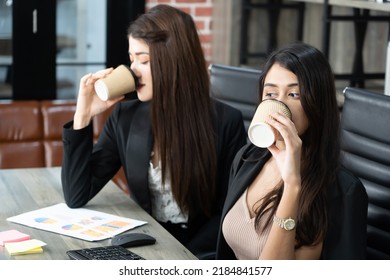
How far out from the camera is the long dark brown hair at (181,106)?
2.36 metres

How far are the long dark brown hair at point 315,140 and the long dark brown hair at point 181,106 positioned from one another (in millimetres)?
574

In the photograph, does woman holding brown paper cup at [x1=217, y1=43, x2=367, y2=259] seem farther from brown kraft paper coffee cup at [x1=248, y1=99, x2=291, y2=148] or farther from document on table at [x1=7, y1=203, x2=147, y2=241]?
document on table at [x1=7, y1=203, x2=147, y2=241]

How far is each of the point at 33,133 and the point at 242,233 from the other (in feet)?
6.46

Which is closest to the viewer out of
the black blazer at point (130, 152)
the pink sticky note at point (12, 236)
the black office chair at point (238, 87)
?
the pink sticky note at point (12, 236)

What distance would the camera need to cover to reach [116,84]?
2270 mm

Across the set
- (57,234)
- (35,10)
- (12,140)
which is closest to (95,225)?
(57,234)

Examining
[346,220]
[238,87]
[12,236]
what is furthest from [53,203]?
[346,220]

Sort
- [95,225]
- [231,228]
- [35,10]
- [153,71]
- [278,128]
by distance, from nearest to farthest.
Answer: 1. [278,128]
2. [231,228]
3. [95,225]
4. [153,71]
5. [35,10]

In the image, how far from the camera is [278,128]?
1701 mm

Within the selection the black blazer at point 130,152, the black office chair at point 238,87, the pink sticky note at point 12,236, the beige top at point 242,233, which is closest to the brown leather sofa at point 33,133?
the black office chair at point 238,87

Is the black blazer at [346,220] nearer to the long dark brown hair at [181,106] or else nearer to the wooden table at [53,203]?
the wooden table at [53,203]

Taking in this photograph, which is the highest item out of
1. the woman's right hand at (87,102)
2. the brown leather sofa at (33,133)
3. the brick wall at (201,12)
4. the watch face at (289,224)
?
the brick wall at (201,12)

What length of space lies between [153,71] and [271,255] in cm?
80

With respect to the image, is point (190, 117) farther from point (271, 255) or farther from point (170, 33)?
point (271, 255)
